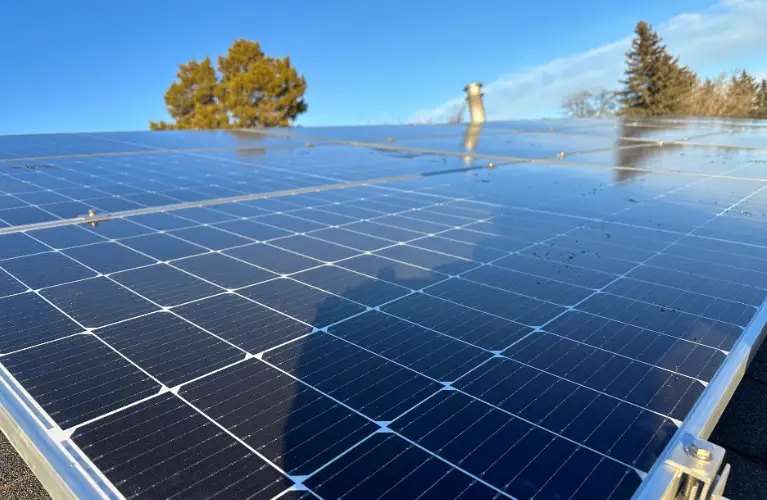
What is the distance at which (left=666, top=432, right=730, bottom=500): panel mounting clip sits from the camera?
260cm

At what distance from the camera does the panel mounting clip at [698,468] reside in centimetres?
260

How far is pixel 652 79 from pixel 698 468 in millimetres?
48676

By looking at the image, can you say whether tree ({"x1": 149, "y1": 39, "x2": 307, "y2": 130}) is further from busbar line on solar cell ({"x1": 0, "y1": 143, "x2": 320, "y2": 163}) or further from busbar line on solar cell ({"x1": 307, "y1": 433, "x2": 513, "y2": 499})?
busbar line on solar cell ({"x1": 307, "y1": 433, "x2": 513, "y2": 499})

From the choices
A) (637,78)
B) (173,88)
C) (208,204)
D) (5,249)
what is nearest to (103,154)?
(208,204)

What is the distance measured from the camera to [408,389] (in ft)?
11.0

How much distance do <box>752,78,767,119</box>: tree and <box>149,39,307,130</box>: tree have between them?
32201 mm

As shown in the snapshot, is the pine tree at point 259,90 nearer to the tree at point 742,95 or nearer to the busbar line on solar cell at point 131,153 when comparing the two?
the busbar line on solar cell at point 131,153

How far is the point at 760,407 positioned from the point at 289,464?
4.49 meters

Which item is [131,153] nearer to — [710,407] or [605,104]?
[710,407]

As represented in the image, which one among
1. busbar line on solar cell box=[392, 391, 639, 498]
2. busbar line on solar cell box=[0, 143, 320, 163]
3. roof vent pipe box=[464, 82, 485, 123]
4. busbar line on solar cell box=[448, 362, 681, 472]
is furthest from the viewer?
roof vent pipe box=[464, 82, 485, 123]

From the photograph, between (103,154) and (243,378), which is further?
(103,154)

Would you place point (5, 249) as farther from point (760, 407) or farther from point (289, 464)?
point (760, 407)

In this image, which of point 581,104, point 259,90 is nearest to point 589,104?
point 581,104

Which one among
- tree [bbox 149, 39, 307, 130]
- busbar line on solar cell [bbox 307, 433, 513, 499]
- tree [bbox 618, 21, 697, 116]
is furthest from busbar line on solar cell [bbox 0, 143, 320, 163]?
tree [bbox 618, 21, 697, 116]
